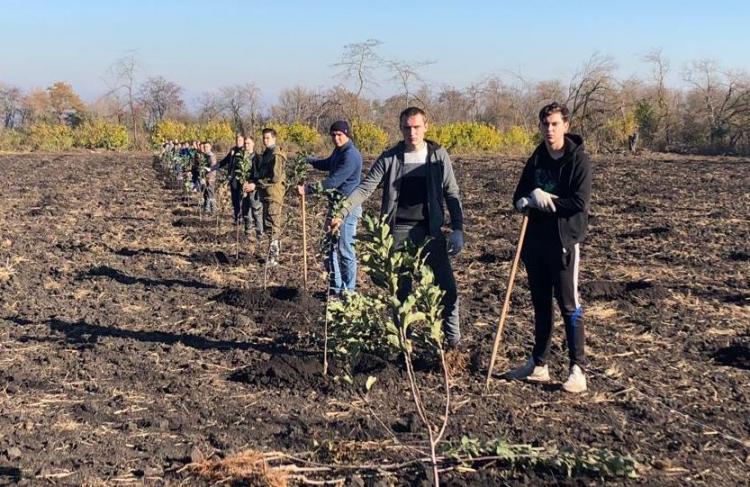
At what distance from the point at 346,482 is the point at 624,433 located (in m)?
1.68

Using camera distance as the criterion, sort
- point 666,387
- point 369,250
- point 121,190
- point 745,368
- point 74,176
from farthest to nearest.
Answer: point 74,176 → point 121,190 → point 745,368 → point 666,387 → point 369,250

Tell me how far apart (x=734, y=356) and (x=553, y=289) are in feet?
5.60

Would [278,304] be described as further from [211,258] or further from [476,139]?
[476,139]

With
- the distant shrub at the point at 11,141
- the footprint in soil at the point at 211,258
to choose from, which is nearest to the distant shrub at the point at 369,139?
the distant shrub at the point at 11,141

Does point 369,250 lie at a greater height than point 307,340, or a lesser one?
greater

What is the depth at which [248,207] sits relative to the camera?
11203 millimetres

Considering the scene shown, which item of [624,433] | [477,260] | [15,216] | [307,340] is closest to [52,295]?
[307,340]

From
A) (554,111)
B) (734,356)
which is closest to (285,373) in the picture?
(554,111)

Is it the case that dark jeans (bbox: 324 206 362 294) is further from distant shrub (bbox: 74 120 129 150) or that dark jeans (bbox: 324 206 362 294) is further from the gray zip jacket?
distant shrub (bbox: 74 120 129 150)

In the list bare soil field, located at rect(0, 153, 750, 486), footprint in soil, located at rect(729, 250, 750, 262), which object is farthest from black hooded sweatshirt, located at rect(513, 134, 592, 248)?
footprint in soil, located at rect(729, 250, 750, 262)

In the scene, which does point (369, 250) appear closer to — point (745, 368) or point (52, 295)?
point (745, 368)

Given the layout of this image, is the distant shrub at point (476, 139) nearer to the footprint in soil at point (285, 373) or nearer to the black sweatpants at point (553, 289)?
the footprint in soil at point (285, 373)

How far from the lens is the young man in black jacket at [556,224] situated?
Answer: 4.58 m

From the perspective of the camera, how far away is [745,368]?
Answer: 538 centimetres
